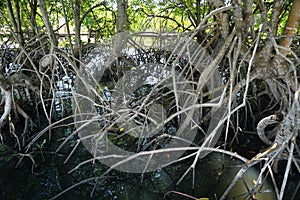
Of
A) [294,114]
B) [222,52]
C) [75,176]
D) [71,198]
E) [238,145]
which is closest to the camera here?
[294,114]

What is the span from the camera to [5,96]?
7.98 ft

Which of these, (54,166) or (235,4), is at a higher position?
(235,4)

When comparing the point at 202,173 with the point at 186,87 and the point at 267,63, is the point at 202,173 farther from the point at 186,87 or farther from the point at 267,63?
the point at 267,63

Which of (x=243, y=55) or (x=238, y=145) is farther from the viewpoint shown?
(x=238, y=145)

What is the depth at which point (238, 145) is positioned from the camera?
8.61ft

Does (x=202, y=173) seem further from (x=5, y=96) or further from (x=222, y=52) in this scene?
(x=5, y=96)

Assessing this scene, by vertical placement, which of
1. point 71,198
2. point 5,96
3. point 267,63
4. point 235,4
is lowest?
point 71,198

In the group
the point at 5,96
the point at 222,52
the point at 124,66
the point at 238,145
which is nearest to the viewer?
the point at 222,52

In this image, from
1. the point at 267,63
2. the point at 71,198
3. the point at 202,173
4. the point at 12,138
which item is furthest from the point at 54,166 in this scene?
the point at 267,63

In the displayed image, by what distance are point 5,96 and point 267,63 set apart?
6.74ft

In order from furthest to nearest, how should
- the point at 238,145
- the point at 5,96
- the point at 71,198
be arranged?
the point at 238,145, the point at 5,96, the point at 71,198

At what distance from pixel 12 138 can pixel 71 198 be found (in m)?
1.12

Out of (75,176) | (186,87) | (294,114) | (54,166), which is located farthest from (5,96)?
(294,114)

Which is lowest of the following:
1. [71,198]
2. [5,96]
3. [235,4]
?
[71,198]
